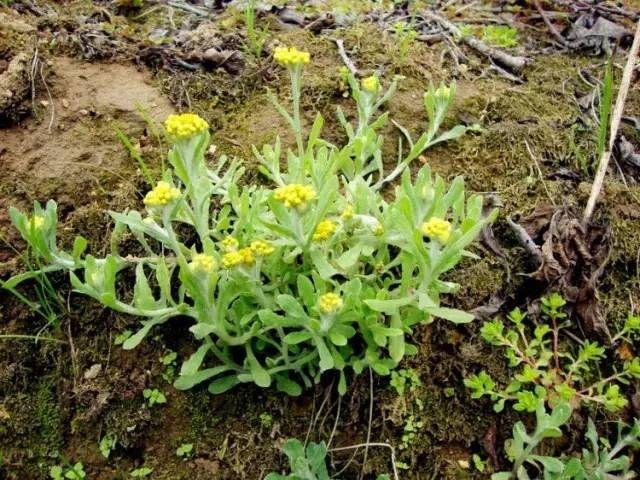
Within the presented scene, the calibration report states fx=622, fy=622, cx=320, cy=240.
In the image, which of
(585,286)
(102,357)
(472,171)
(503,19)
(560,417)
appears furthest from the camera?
(503,19)

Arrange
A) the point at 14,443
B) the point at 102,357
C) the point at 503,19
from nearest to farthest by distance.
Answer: the point at 14,443 < the point at 102,357 < the point at 503,19

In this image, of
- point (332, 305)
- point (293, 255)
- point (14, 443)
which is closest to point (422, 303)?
point (332, 305)

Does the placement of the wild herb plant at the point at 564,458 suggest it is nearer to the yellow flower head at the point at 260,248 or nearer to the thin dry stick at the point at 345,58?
the yellow flower head at the point at 260,248

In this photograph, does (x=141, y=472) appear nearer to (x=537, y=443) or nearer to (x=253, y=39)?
(x=537, y=443)

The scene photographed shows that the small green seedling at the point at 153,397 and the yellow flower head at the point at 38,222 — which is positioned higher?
the yellow flower head at the point at 38,222

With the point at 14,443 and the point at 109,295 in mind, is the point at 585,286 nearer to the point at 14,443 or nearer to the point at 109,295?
the point at 109,295

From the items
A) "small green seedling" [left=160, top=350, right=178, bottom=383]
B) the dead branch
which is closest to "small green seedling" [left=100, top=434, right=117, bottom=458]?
"small green seedling" [left=160, top=350, right=178, bottom=383]

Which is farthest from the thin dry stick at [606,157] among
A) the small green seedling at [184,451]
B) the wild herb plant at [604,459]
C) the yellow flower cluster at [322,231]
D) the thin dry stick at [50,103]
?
the thin dry stick at [50,103]
